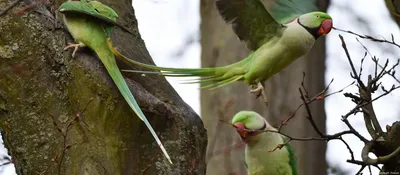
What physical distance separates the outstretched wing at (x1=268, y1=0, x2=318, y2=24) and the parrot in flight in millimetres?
234

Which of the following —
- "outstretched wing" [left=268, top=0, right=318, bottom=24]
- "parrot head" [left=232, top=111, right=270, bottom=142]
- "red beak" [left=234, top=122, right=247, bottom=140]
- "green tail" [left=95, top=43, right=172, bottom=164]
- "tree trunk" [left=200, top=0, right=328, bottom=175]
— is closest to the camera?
"green tail" [left=95, top=43, right=172, bottom=164]

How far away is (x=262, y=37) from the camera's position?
4.04 meters

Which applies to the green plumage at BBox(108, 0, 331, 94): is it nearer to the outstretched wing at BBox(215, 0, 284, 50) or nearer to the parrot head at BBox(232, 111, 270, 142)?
the outstretched wing at BBox(215, 0, 284, 50)

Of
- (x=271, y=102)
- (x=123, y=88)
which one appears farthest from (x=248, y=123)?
(x=271, y=102)

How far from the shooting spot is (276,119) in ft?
17.9

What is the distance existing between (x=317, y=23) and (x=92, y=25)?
1205 millimetres

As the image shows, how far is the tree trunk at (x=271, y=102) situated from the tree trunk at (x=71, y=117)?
2.10 m

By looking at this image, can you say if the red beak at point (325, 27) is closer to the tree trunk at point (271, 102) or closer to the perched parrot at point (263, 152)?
the perched parrot at point (263, 152)

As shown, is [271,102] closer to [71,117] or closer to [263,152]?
[263,152]

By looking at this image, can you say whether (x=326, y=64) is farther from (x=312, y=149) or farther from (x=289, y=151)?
(x=289, y=151)

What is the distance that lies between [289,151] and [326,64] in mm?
1826

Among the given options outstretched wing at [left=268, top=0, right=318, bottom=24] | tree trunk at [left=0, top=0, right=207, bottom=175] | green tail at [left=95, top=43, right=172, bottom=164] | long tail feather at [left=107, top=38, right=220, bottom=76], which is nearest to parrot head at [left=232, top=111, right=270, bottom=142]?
long tail feather at [left=107, top=38, right=220, bottom=76]

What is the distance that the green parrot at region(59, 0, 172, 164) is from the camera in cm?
333

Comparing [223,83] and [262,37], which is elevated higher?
[262,37]
